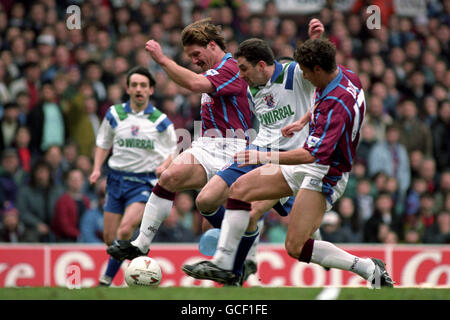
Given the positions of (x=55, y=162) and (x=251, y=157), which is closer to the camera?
(x=251, y=157)

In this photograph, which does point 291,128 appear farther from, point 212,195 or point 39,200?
point 39,200

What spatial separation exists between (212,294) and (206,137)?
1.98 meters

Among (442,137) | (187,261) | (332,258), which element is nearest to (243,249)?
(332,258)

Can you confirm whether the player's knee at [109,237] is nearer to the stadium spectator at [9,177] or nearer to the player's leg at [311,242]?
the stadium spectator at [9,177]

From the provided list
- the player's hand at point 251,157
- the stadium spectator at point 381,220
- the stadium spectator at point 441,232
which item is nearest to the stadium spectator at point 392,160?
the stadium spectator at point 381,220

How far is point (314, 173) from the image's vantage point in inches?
246

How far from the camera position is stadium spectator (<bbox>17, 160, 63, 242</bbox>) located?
Result: 35.3ft

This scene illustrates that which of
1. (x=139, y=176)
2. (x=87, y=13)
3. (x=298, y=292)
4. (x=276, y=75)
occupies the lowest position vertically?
(x=298, y=292)

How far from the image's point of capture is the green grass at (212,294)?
18.0ft

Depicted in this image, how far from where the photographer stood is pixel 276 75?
6.94 meters

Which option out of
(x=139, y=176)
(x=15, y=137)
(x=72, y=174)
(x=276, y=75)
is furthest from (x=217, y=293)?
(x=15, y=137)

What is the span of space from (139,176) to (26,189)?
9.39 ft

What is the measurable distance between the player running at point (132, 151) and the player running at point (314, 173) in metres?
2.47
